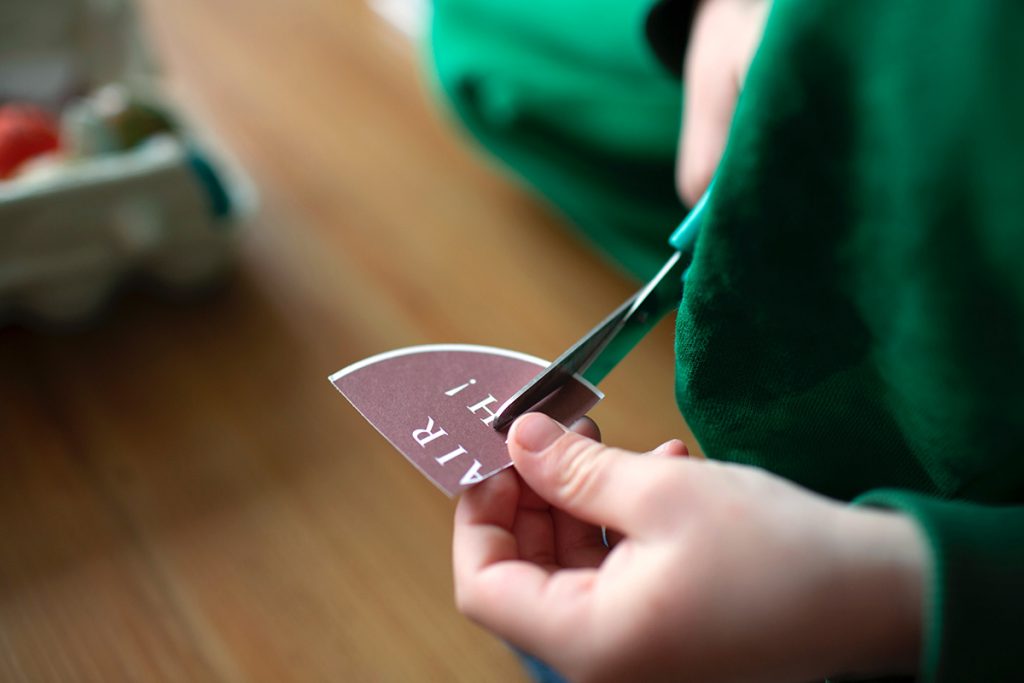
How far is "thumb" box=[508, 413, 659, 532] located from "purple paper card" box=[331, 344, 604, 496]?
2cm

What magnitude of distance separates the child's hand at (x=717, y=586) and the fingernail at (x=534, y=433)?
0.05 feet

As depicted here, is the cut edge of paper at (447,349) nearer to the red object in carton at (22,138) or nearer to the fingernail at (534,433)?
the fingernail at (534,433)

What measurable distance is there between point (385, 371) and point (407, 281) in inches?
15.7

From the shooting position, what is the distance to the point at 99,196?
2.20 feet

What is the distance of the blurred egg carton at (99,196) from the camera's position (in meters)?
0.67

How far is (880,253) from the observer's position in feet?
1.17

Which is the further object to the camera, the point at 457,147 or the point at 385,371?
the point at 457,147

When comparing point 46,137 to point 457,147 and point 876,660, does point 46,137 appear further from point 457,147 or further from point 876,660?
point 876,660

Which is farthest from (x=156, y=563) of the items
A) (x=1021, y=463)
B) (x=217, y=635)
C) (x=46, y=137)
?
(x=1021, y=463)

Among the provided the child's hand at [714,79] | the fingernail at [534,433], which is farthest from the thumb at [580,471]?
the child's hand at [714,79]

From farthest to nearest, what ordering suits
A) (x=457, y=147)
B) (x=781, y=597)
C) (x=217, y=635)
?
(x=457, y=147)
(x=217, y=635)
(x=781, y=597)

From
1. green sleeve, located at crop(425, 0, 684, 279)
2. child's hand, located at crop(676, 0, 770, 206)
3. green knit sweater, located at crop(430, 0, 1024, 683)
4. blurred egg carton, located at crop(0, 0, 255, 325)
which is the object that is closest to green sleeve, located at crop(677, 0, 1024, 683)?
green knit sweater, located at crop(430, 0, 1024, 683)

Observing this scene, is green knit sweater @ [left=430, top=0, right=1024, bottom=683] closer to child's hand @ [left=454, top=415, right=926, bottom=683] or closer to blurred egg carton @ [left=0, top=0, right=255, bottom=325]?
child's hand @ [left=454, top=415, right=926, bottom=683]

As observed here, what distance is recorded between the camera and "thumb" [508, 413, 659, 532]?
33 cm
